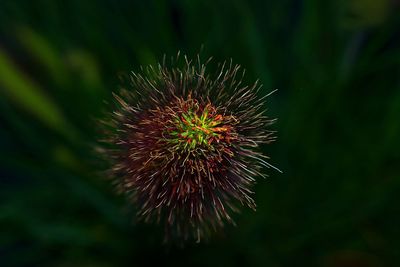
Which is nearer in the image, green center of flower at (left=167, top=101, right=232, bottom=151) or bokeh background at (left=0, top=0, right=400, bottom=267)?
green center of flower at (left=167, top=101, right=232, bottom=151)

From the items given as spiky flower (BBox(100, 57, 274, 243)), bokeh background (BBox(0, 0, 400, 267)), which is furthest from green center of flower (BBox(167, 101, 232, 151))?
bokeh background (BBox(0, 0, 400, 267))

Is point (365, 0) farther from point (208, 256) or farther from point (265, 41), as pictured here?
point (208, 256)

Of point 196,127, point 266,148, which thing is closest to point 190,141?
point 196,127

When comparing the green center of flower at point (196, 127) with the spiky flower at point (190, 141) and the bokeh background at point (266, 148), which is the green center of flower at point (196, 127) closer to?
the spiky flower at point (190, 141)

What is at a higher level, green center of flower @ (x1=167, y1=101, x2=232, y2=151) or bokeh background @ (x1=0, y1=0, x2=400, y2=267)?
bokeh background @ (x1=0, y1=0, x2=400, y2=267)

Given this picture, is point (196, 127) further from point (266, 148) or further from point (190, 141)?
point (266, 148)

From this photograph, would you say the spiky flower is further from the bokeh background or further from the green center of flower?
the bokeh background

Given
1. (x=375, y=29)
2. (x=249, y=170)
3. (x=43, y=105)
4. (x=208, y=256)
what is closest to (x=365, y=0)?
(x=375, y=29)
